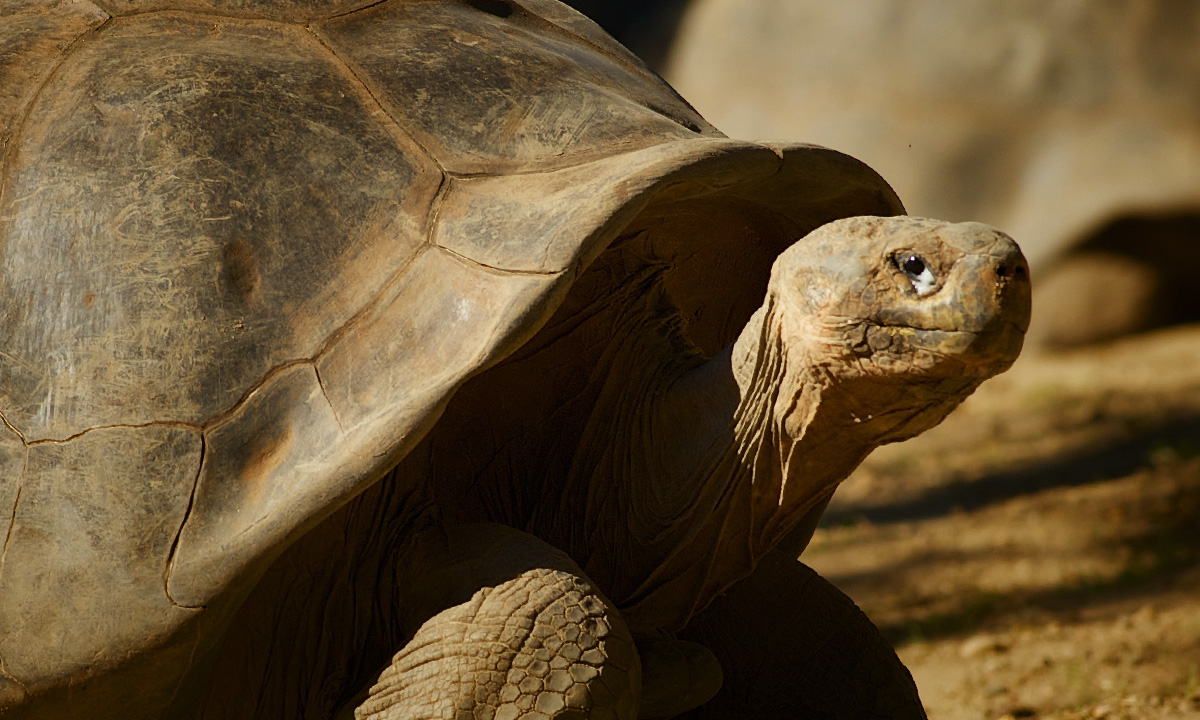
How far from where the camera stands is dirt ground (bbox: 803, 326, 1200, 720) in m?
3.52

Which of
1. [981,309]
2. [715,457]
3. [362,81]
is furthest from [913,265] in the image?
[362,81]

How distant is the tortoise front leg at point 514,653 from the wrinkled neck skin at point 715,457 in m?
0.31

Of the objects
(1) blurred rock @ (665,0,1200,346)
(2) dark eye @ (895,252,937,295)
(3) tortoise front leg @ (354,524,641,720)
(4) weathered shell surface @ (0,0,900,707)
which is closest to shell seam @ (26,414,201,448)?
(4) weathered shell surface @ (0,0,900,707)

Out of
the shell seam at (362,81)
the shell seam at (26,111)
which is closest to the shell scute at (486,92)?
the shell seam at (362,81)

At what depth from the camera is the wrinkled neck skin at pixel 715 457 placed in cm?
212

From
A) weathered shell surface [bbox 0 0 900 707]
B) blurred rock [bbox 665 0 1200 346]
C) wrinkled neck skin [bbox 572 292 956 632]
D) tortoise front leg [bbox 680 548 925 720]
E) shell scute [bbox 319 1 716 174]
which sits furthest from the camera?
blurred rock [bbox 665 0 1200 346]

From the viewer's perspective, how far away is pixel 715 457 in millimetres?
2277

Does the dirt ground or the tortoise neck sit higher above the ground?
the tortoise neck

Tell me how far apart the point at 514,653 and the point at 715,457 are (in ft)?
1.77

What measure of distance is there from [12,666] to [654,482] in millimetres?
1125

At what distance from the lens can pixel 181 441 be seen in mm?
1962

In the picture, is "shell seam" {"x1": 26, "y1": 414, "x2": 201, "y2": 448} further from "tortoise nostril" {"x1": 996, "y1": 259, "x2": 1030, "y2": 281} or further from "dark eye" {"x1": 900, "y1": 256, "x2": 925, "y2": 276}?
"tortoise nostril" {"x1": 996, "y1": 259, "x2": 1030, "y2": 281}

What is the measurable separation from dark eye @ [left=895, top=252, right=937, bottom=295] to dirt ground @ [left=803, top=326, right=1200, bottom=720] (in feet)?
5.36

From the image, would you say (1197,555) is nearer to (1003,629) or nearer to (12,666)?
(1003,629)
